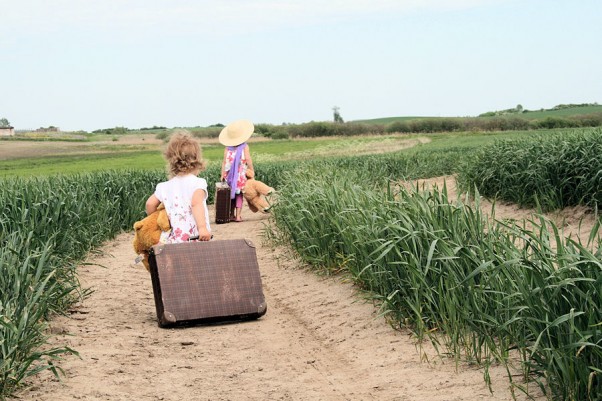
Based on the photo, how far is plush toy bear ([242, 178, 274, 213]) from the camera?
14805mm

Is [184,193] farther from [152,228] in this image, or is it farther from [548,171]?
[548,171]

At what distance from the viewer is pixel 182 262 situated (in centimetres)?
681

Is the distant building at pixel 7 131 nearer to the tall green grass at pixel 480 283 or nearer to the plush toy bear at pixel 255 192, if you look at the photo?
the plush toy bear at pixel 255 192

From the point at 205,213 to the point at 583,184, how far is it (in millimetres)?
7562

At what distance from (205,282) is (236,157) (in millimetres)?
7814

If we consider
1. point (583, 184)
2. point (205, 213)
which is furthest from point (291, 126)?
point (205, 213)

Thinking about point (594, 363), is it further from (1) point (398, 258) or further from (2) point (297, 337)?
(2) point (297, 337)

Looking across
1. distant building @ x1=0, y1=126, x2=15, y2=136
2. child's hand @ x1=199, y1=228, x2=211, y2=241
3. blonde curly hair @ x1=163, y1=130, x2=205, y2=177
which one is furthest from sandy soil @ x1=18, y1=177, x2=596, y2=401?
distant building @ x1=0, y1=126, x2=15, y2=136

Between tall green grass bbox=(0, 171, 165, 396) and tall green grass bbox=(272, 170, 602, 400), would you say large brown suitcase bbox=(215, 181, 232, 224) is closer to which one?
tall green grass bbox=(0, 171, 165, 396)

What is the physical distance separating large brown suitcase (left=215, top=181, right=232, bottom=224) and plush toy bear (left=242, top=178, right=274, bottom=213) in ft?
1.53

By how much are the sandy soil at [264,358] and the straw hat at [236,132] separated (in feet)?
20.3

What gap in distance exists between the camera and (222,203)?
14.3 metres

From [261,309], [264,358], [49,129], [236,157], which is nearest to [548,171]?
[236,157]

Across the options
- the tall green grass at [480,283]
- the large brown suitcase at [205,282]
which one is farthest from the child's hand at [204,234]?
the tall green grass at [480,283]
